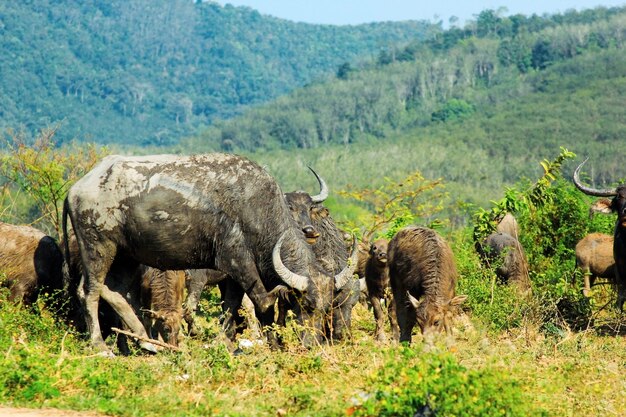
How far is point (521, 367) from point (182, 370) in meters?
2.97

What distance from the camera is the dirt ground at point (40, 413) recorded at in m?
7.75

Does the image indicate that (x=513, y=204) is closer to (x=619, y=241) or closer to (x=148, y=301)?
(x=619, y=241)

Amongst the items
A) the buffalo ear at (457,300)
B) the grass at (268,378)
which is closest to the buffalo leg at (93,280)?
the grass at (268,378)

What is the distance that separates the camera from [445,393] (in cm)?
753

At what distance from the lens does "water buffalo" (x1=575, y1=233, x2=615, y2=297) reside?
670 inches

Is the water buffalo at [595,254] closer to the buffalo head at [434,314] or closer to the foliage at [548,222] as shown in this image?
the foliage at [548,222]

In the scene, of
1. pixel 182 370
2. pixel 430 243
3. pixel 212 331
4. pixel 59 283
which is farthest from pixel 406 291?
pixel 59 283

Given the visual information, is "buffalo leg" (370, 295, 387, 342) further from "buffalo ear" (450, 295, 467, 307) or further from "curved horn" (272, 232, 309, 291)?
"curved horn" (272, 232, 309, 291)

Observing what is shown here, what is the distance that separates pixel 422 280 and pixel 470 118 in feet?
507

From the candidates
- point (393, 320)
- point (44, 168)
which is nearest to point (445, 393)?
point (393, 320)

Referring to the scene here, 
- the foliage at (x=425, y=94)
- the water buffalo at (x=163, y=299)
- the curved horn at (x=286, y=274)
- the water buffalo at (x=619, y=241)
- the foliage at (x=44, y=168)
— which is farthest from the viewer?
the foliage at (x=425, y=94)

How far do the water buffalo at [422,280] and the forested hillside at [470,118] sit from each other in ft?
301

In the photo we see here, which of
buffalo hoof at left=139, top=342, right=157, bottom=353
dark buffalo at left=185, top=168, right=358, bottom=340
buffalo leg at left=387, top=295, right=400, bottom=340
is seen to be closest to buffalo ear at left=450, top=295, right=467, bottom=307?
dark buffalo at left=185, top=168, right=358, bottom=340

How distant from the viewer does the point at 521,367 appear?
8.72 metres
